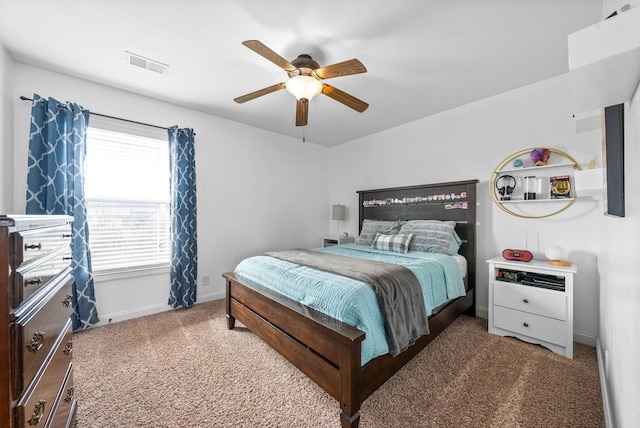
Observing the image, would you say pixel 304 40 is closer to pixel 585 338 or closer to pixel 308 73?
pixel 308 73

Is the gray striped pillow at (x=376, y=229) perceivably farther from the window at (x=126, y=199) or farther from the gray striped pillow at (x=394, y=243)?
the window at (x=126, y=199)

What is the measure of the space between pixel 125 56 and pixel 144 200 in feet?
5.03

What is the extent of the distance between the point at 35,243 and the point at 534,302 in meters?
3.38

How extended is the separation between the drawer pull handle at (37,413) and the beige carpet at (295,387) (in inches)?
30.3

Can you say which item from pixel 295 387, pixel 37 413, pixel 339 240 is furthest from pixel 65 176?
pixel 339 240

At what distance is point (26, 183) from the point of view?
239 centimetres

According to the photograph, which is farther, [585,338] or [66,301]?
[585,338]

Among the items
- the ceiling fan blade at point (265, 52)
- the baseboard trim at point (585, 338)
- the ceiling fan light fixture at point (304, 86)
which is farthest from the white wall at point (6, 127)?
the baseboard trim at point (585, 338)

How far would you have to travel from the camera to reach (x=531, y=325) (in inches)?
91.4

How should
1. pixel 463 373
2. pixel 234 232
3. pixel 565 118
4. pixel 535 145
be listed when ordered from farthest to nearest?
pixel 234 232
pixel 535 145
pixel 565 118
pixel 463 373

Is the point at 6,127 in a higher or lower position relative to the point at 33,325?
higher

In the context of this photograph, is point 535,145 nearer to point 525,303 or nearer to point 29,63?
point 525,303

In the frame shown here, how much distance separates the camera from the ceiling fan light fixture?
80.1 inches

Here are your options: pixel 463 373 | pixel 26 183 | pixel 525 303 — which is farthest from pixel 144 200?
pixel 525 303
